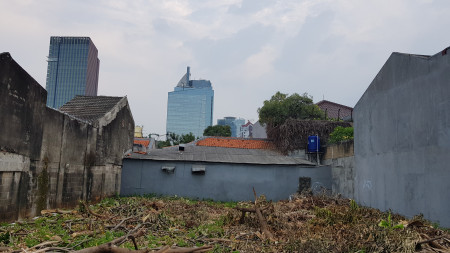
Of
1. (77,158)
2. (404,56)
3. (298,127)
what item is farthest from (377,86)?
(77,158)

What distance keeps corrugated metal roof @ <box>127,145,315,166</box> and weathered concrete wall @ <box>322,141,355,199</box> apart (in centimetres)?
129

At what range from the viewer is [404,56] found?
11320 mm

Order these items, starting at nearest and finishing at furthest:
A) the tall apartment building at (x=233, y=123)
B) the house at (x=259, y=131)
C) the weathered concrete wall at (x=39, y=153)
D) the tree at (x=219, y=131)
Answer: the weathered concrete wall at (x=39, y=153), the house at (x=259, y=131), the tree at (x=219, y=131), the tall apartment building at (x=233, y=123)

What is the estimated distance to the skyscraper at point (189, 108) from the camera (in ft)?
459

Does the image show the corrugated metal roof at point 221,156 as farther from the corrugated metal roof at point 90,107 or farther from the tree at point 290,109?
the tree at point 290,109

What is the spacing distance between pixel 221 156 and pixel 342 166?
6.56 m

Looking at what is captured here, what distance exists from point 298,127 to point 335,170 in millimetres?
3808

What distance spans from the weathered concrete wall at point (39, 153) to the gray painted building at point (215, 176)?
2.78 metres

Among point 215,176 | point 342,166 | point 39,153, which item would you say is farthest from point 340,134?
point 39,153

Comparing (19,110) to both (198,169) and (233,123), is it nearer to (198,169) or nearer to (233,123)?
(198,169)

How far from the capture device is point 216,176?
18500mm

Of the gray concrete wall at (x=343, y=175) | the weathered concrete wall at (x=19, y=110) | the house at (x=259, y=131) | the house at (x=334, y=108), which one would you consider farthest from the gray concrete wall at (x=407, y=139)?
the house at (x=334, y=108)

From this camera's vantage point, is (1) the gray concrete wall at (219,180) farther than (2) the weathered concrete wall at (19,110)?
Yes

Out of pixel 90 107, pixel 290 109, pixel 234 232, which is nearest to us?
pixel 234 232
